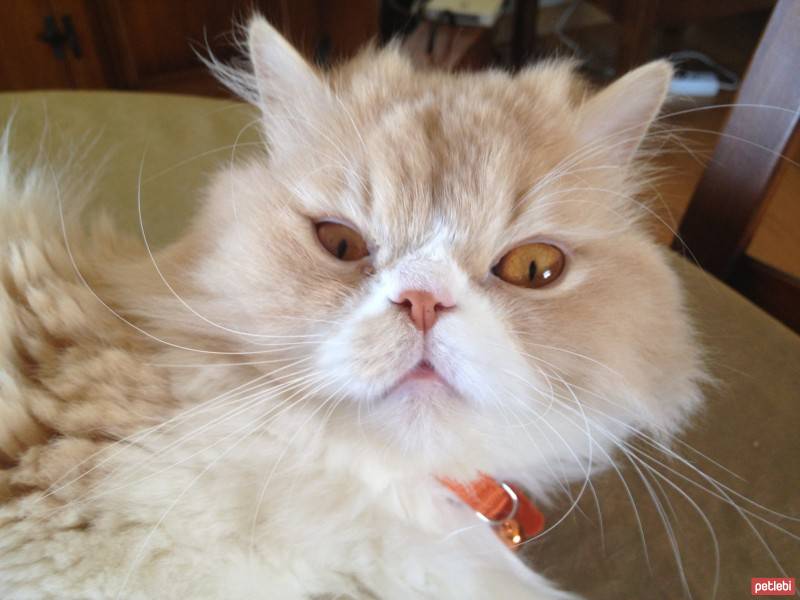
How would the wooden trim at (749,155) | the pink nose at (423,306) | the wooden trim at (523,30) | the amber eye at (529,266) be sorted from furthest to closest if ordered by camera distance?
the wooden trim at (523,30) → the wooden trim at (749,155) → the amber eye at (529,266) → the pink nose at (423,306)

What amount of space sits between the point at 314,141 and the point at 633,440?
2.47 feet

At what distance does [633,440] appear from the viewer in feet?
3.61

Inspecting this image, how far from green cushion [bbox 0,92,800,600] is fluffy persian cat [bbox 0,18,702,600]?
0.60 ft

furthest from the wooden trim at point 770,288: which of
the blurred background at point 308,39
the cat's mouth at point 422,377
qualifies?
the blurred background at point 308,39

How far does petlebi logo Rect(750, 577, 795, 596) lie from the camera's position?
3.15 feet

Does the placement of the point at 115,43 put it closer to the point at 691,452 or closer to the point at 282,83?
the point at 282,83

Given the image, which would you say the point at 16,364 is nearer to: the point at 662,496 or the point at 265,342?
the point at 265,342

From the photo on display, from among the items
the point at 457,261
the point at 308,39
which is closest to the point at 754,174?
the point at 457,261

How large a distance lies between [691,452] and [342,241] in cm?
77

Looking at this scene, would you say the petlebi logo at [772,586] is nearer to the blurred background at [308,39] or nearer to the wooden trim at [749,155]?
the wooden trim at [749,155]

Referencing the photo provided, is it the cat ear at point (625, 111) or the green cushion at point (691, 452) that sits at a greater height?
the cat ear at point (625, 111)

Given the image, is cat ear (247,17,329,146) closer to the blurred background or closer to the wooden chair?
the wooden chair

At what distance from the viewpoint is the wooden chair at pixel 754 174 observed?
1.19 meters

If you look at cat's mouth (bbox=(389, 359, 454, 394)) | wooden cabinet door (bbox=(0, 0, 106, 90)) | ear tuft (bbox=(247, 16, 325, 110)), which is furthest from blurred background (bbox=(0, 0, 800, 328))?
cat's mouth (bbox=(389, 359, 454, 394))
